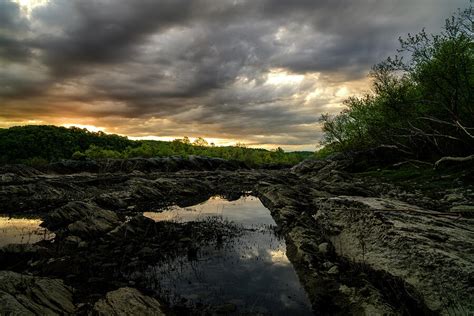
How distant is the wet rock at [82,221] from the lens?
1641 centimetres

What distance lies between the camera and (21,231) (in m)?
17.7

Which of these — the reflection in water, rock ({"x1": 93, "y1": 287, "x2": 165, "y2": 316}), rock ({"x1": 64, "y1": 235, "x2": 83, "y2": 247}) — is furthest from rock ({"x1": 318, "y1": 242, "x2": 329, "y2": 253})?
the reflection in water

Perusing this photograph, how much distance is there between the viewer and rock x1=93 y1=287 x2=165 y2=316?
7586 millimetres

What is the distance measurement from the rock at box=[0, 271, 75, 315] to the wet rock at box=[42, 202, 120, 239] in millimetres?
8054

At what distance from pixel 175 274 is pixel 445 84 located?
1077 inches

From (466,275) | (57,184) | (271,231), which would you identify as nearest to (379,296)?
(466,275)

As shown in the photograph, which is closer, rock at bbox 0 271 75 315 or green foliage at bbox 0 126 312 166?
rock at bbox 0 271 75 315

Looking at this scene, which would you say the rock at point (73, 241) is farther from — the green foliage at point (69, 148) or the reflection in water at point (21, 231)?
the green foliage at point (69, 148)

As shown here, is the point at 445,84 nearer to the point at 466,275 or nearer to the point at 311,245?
the point at 311,245

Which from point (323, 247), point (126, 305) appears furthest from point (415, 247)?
point (126, 305)

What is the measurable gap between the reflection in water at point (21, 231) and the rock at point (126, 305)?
9.54 metres

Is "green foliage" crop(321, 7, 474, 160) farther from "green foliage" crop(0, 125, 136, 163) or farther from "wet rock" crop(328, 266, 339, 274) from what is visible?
"green foliage" crop(0, 125, 136, 163)

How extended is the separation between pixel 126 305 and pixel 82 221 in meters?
11.1

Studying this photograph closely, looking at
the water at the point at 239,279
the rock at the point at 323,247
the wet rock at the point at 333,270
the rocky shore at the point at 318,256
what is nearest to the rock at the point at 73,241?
the rocky shore at the point at 318,256
